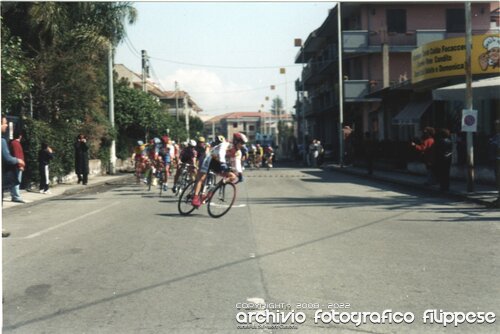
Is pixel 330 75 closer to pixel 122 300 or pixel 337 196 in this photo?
pixel 337 196

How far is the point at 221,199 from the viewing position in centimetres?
1204

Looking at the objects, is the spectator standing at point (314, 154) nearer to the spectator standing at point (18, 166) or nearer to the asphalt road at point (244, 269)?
the spectator standing at point (18, 166)

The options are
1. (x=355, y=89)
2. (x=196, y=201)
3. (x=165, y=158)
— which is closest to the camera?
(x=196, y=201)

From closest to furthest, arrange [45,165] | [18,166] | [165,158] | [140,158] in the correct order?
1. [18,166]
2. [165,158]
3. [45,165]
4. [140,158]

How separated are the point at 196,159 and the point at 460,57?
45.4ft

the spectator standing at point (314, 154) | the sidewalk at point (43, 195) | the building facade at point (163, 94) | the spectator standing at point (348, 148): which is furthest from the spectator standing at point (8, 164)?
the building facade at point (163, 94)

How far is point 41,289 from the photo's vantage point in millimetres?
6020

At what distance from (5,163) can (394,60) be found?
122 ft

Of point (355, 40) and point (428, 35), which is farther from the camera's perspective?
point (355, 40)

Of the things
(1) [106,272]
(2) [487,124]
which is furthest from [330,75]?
(1) [106,272]

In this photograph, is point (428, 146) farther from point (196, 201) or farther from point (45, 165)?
point (45, 165)

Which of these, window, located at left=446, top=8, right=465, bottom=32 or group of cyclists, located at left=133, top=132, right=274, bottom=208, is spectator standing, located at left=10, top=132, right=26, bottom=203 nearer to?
group of cyclists, located at left=133, top=132, right=274, bottom=208

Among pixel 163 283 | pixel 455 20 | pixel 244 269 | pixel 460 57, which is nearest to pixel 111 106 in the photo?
pixel 460 57

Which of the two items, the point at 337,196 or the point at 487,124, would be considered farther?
the point at 487,124
